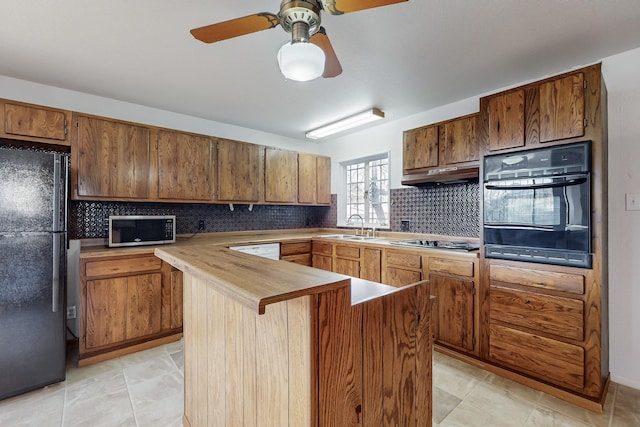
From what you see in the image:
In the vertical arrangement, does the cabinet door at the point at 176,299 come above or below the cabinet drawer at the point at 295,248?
below

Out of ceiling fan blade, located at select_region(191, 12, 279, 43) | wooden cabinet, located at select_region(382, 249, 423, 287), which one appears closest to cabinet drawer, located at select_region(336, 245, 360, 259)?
wooden cabinet, located at select_region(382, 249, 423, 287)

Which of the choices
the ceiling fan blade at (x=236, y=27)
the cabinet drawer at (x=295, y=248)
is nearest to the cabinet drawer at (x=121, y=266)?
the cabinet drawer at (x=295, y=248)

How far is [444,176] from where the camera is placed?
2.80 meters

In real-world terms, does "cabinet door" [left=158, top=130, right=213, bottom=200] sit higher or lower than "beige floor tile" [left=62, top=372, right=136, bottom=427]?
higher

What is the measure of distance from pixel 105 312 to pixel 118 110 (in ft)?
6.82

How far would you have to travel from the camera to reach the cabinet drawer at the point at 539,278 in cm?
186

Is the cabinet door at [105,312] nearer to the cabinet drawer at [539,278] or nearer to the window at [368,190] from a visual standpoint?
the window at [368,190]

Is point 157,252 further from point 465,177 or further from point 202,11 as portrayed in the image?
point 465,177

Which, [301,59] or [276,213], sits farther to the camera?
[276,213]

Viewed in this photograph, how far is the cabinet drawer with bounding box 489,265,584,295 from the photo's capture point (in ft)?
6.12

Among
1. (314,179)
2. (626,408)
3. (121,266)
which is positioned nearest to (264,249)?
(121,266)

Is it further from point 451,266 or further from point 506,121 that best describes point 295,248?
point 506,121

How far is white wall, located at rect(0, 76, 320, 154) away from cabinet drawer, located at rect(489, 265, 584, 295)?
3.36m

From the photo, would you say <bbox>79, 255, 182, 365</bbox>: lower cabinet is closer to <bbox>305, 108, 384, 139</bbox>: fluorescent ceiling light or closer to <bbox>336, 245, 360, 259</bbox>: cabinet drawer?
<bbox>336, 245, 360, 259</bbox>: cabinet drawer
